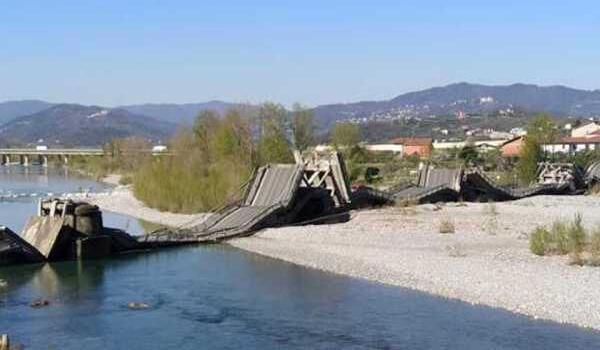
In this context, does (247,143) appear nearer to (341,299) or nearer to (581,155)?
→ (581,155)

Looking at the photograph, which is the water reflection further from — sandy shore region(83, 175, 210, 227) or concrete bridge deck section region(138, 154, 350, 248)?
sandy shore region(83, 175, 210, 227)

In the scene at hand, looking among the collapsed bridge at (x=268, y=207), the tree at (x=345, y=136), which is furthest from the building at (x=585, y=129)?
the collapsed bridge at (x=268, y=207)

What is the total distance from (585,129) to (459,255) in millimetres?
121956

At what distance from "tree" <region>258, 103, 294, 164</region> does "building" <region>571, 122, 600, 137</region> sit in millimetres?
70689

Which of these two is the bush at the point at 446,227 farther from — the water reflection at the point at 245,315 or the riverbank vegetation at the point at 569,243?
the water reflection at the point at 245,315

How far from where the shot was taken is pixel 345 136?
105 meters

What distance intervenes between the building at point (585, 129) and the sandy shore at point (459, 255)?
312 feet

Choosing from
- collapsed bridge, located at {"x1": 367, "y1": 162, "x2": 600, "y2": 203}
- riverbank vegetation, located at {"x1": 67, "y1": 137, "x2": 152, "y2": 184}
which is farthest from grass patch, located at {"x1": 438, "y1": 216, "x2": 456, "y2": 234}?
riverbank vegetation, located at {"x1": 67, "y1": 137, "x2": 152, "y2": 184}

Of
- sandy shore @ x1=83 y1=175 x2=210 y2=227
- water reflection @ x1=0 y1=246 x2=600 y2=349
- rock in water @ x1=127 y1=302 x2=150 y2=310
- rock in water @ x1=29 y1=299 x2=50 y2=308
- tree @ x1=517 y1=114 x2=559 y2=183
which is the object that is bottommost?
sandy shore @ x1=83 y1=175 x2=210 y2=227

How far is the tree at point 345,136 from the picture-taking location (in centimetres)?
10406

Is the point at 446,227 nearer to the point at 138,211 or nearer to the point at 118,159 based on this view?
the point at 138,211

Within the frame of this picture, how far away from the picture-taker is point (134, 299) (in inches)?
1099

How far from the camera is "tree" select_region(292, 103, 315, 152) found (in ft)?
310

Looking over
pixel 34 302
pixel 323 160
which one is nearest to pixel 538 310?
pixel 34 302
